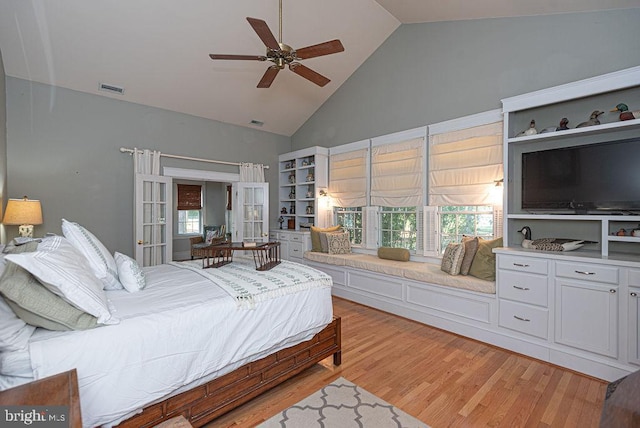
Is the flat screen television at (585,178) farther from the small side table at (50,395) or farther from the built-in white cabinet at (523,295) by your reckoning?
the small side table at (50,395)

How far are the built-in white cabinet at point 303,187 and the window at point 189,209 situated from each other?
3.25 meters

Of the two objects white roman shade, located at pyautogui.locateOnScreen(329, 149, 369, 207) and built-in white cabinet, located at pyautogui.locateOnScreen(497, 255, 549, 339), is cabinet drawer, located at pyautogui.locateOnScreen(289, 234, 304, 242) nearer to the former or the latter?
white roman shade, located at pyautogui.locateOnScreen(329, 149, 369, 207)

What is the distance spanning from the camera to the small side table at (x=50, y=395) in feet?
3.15

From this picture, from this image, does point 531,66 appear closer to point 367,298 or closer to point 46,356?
point 367,298

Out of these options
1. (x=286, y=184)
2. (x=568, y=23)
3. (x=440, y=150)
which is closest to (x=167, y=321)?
(x=440, y=150)

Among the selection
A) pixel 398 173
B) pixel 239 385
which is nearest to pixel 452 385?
pixel 239 385

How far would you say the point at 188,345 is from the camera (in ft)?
5.47

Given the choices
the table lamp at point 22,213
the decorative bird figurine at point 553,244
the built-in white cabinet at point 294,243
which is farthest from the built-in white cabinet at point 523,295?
the table lamp at point 22,213

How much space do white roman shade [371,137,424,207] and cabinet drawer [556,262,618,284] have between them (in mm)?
1891

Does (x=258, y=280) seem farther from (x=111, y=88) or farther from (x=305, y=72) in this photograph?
(x=111, y=88)

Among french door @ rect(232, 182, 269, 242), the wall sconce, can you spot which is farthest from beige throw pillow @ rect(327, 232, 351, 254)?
the wall sconce

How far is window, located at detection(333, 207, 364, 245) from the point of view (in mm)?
5234

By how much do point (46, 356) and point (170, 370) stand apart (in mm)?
546

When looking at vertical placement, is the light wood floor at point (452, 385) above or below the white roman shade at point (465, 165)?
below
